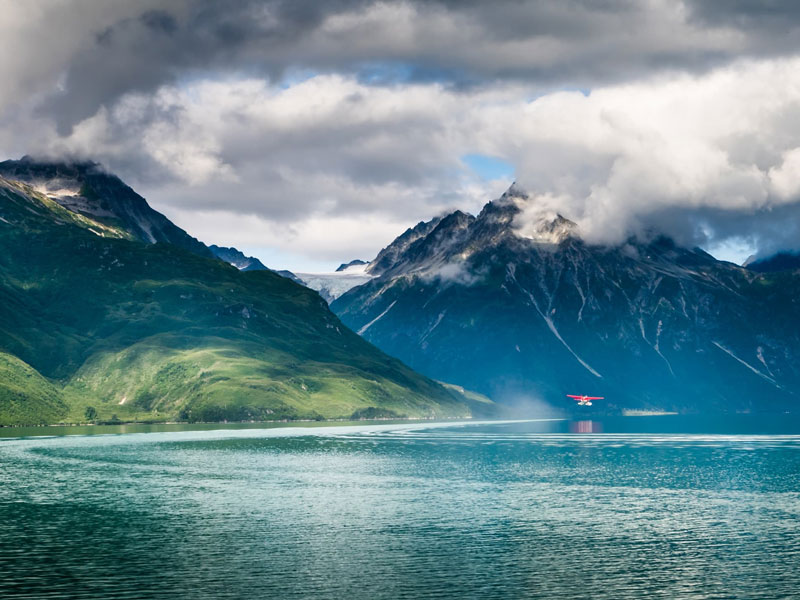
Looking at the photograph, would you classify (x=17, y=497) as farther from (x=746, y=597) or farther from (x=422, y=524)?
(x=746, y=597)

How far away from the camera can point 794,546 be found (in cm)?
12631

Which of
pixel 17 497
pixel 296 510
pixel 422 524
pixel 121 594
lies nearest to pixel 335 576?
pixel 121 594

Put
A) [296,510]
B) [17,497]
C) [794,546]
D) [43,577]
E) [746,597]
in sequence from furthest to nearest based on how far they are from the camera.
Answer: [17,497]
[296,510]
[794,546]
[43,577]
[746,597]

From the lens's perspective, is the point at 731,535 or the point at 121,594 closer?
the point at 121,594

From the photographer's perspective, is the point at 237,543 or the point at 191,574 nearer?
the point at 191,574

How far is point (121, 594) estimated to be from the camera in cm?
9519

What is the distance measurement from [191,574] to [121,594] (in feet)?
41.2

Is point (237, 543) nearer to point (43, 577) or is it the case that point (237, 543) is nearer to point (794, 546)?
point (43, 577)

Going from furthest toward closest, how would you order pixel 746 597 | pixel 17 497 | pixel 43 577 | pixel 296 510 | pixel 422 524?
pixel 17 497 < pixel 296 510 < pixel 422 524 < pixel 43 577 < pixel 746 597

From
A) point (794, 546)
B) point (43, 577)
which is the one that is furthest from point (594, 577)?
point (43, 577)

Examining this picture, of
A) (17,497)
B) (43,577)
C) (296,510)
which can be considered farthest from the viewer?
(17,497)

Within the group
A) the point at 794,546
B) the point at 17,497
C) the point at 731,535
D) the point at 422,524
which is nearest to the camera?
the point at 794,546

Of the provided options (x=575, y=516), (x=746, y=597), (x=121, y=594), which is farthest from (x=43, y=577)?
(x=575, y=516)

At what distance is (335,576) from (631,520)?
65.7 meters
